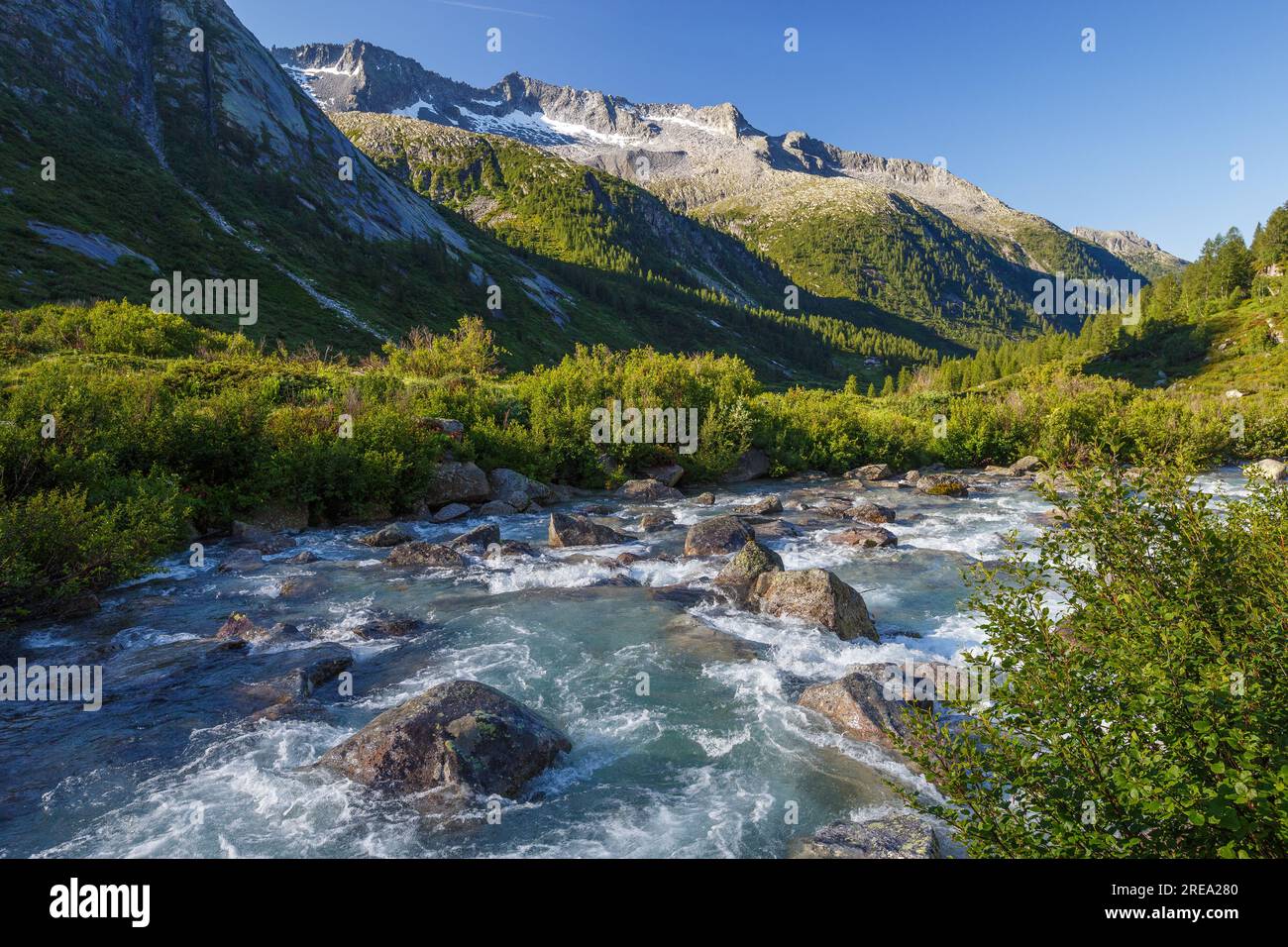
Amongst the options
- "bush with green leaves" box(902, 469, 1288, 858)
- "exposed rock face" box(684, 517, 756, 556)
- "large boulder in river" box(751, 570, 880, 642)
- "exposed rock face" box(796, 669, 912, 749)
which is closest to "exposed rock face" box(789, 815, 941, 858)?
"exposed rock face" box(796, 669, 912, 749)

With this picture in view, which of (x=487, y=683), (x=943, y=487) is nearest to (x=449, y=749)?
(x=487, y=683)

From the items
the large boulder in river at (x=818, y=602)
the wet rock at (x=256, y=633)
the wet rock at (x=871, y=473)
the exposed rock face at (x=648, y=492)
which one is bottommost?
the wet rock at (x=256, y=633)

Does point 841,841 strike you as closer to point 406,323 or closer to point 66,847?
point 66,847

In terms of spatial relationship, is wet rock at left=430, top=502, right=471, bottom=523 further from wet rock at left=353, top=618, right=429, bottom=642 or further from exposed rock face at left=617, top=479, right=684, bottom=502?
wet rock at left=353, top=618, right=429, bottom=642

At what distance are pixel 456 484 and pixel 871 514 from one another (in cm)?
1868

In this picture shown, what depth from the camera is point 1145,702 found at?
14.4 feet

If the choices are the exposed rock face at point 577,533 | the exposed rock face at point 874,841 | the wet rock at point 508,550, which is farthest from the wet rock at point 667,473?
the exposed rock face at point 874,841

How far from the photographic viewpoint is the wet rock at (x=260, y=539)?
21.1 m

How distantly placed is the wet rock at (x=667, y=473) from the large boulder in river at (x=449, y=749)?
2655 cm

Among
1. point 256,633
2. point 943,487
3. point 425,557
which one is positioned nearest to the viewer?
point 256,633

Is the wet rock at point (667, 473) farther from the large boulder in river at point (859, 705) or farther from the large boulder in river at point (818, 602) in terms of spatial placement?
the large boulder in river at point (859, 705)

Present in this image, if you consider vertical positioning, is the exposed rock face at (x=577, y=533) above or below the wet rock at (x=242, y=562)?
above

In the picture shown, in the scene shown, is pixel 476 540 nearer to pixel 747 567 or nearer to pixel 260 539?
pixel 260 539

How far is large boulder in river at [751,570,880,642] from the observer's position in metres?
14.8
